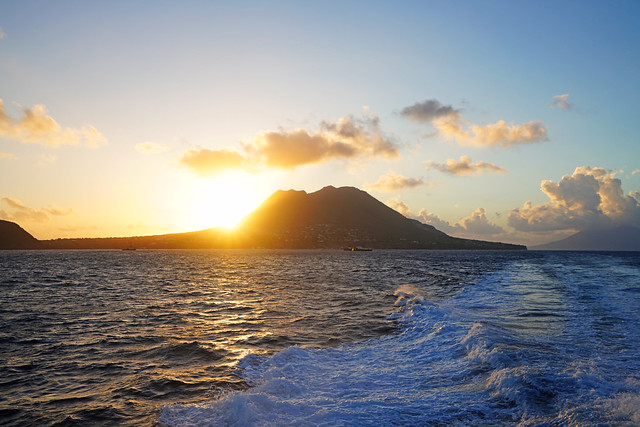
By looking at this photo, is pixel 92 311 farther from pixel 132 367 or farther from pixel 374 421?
pixel 374 421

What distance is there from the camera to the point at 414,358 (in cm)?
1842

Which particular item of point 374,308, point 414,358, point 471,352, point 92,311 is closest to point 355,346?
point 414,358

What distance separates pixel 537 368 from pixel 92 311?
3287cm

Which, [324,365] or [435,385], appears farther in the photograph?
[324,365]

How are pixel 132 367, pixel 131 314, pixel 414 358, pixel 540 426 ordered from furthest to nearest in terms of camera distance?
pixel 131 314, pixel 414 358, pixel 132 367, pixel 540 426

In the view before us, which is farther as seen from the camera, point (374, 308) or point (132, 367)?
point (374, 308)

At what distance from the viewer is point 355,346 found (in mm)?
20562

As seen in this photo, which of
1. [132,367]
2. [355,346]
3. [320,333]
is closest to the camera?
[132,367]

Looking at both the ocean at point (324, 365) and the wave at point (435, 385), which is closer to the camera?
the wave at point (435, 385)

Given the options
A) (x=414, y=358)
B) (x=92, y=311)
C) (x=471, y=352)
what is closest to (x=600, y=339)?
(x=471, y=352)

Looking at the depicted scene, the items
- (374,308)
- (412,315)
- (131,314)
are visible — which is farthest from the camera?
(374,308)

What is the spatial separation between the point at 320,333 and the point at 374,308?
11.0m

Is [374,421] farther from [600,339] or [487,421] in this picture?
[600,339]

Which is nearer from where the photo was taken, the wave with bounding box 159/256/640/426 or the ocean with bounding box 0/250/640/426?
the wave with bounding box 159/256/640/426
